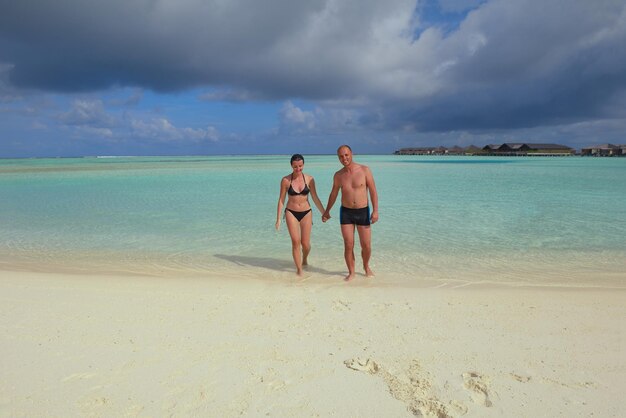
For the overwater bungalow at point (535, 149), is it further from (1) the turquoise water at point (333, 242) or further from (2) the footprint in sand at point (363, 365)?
(2) the footprint in sand at point (363, 365)

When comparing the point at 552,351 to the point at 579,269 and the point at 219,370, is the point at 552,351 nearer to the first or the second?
the point at 219,370

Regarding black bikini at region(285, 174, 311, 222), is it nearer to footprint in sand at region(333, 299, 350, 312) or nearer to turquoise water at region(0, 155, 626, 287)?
turquoise water at region(0, 155, 626, 287)

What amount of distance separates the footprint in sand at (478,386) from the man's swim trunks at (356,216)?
2.83 metres

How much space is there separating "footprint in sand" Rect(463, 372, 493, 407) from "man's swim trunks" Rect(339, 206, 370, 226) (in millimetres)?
2831

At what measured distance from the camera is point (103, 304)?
429cm

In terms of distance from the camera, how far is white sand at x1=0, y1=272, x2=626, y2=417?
248 cm

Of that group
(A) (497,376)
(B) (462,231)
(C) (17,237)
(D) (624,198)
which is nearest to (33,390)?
(A) (497,376)

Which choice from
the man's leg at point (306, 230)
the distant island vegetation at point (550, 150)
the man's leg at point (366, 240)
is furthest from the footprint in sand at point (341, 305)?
the distant island vegetation at point (550, 150)

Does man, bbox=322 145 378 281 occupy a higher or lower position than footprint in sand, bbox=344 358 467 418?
higher

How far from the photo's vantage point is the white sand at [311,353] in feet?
8.14

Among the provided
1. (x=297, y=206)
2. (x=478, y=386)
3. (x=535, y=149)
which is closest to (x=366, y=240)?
(x=297, y=206)

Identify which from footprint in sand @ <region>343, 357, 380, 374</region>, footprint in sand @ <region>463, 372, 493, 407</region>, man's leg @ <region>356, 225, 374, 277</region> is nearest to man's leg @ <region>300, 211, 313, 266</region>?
man's leg @ <region>356, 225, 374, 277</region>

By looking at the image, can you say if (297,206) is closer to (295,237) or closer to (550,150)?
(295,237)

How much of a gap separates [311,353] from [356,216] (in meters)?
2.61
